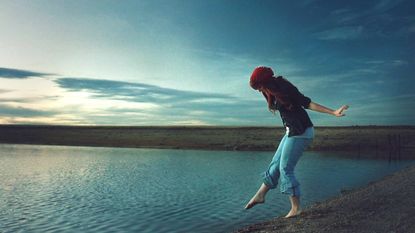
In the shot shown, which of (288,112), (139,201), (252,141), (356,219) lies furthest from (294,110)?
(252,141)

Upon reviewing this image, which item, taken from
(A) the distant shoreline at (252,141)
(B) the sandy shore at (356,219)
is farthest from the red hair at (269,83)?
(A) the distant shoreline at (252,141)

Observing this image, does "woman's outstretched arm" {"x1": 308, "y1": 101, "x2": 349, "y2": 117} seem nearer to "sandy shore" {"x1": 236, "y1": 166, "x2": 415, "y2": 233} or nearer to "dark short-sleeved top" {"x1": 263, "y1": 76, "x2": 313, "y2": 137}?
"dark short-sleeved top" {"x1": 263, "y1": 76, "x2": 313, "y2": 137}

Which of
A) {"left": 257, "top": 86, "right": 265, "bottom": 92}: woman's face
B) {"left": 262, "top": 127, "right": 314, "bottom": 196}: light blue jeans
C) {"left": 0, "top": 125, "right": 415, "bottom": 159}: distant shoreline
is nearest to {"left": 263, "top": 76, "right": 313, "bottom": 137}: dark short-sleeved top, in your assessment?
{"left": 262, "top": 127, "right": 314, "bottom": 196}: light blue jeans

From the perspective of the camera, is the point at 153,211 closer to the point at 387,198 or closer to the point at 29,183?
the point at 387,198

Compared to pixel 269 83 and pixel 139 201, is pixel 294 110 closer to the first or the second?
pixel 269 83

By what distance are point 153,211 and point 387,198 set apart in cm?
754

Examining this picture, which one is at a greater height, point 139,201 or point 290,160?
point 290,160

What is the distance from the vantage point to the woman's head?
27.5 feet

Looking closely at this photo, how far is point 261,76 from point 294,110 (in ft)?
3.05

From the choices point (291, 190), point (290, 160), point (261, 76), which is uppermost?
point (261, 76)

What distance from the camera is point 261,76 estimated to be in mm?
8398

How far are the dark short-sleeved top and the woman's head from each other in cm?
19

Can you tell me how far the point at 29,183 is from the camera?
2342 cm

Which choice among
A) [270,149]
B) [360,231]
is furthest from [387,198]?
[270,149]
